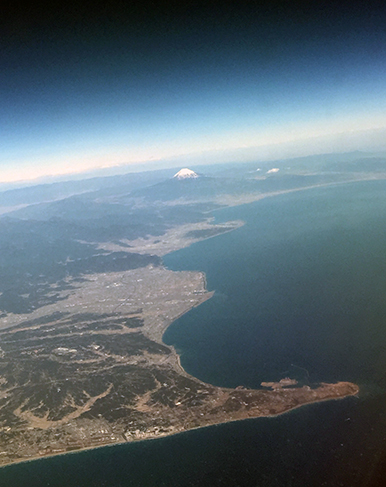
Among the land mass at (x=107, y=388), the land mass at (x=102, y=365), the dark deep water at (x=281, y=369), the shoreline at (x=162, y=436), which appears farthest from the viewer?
the land mass at (x=102, y=365)

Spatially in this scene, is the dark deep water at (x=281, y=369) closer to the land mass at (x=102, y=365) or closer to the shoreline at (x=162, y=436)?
the shoreline at (x=162, y=436)

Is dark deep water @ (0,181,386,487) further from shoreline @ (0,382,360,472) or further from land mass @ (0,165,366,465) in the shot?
land mass @ (0,165,366,465)

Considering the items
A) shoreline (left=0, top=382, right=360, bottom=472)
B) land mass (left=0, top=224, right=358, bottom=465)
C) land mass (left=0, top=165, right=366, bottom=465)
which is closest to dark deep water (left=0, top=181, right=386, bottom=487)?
shoreline (left=0, top=382, right=360, bottom=472)

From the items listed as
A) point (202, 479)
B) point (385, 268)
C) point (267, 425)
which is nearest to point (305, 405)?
point (267, 425)

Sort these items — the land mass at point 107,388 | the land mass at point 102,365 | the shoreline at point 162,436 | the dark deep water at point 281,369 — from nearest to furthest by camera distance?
the dark deep water at point 281,369, the shoreline at point 162,436, the land mass at point 107,388, the land mass at point 102,365

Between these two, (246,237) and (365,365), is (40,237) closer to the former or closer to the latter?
(246,237)

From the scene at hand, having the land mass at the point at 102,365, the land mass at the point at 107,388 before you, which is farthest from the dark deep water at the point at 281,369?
the land mass at the point at 102,365

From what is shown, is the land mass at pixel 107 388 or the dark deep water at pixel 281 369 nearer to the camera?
the dark deep water at pixel 281 369

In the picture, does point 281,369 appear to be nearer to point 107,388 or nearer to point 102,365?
point 107,388
